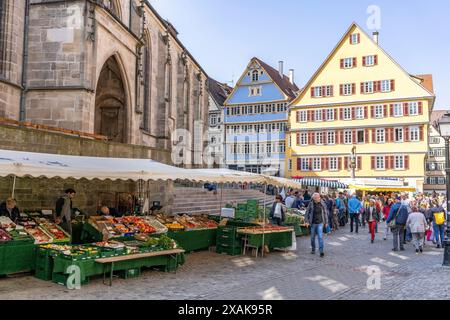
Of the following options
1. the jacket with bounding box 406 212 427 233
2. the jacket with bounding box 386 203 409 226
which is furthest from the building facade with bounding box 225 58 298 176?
the jacket with bounding box 406 212 427 233

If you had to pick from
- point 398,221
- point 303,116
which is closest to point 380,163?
point 303,116

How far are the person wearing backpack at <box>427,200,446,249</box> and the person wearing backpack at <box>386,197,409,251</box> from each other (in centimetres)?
138

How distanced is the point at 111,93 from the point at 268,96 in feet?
96.7

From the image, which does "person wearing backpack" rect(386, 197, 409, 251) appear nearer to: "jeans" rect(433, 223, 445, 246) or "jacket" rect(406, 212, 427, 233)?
"jacket" rect(406, 212, 427, 233)

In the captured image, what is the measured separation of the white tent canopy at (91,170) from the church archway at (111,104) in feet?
27.8

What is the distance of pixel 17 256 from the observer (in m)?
8.15

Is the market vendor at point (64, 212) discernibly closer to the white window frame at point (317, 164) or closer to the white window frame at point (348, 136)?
the white window frame at point (348, 136)

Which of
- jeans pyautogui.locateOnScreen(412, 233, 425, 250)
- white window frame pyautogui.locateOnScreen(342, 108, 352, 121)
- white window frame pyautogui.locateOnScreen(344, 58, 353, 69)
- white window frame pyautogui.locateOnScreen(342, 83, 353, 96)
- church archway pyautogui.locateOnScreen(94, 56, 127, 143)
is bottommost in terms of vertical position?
jeans pyautogui.locateOnScreen(412, 233, 425, 250)

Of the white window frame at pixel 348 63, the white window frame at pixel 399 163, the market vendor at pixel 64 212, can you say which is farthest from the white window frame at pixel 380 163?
the market vendor at pixel 64 212

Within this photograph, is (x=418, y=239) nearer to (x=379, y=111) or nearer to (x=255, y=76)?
(x=379, y=111)

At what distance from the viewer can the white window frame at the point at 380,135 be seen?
39750mm

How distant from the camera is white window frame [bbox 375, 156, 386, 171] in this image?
1560 inches

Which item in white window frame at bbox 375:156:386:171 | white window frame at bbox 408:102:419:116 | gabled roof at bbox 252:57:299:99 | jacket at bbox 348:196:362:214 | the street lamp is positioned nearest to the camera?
the street lamp
